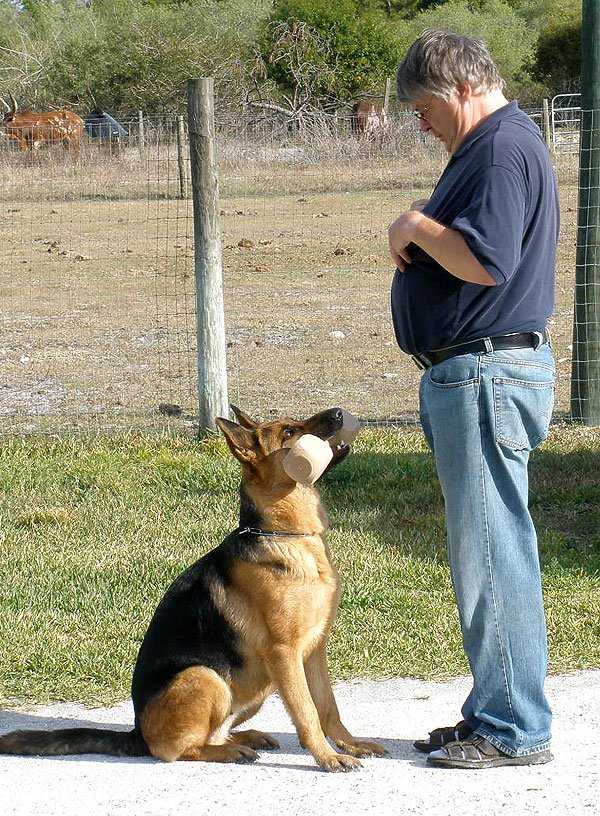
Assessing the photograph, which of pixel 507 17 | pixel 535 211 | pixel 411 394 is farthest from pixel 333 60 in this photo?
pixel 535 211

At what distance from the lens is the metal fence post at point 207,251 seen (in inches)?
305

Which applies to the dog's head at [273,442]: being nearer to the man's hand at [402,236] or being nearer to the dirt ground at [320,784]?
the man's hand at [402,236]

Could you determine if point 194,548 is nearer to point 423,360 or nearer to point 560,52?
point 423,360

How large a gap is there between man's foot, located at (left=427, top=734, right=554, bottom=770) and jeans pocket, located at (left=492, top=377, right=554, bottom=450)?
100 cm

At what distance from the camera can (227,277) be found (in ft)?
46.0

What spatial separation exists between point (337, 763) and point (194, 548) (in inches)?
101

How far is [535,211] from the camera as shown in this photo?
11.2 ft

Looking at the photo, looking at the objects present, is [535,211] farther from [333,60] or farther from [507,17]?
[507,17]

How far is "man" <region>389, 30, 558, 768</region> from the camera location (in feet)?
10.9

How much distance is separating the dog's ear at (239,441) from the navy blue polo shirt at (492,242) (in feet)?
2.19

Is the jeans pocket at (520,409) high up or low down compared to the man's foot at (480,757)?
up

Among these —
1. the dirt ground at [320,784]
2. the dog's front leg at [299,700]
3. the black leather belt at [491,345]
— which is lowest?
the dirt ground at [320,784]

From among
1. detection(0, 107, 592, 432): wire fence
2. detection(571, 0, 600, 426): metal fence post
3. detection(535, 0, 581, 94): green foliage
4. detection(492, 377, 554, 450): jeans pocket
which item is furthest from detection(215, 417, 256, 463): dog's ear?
detection(535, 0, 581, 94): green foliage

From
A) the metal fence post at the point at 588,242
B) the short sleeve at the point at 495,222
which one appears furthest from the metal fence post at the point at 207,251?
the short sleeve at the point at 495,222
